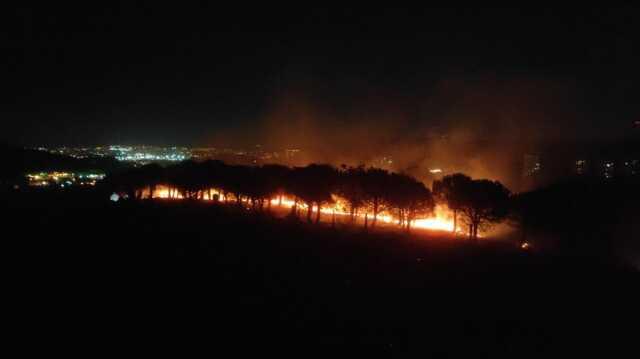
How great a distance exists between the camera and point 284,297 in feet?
56.1

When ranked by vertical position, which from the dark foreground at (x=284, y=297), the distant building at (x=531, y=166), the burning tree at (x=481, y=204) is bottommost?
the dark foreground at (x=284, y=297)

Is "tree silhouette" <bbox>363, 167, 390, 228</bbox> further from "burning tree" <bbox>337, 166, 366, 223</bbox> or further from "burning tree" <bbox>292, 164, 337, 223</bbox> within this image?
"burning tree" <bbox>292, 164, 337, 223</bbox>

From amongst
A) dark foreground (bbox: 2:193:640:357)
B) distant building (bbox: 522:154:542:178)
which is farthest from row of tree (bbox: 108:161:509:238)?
distant building (bbox: 522:154:542:178)

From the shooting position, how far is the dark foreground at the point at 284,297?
43.2 ft

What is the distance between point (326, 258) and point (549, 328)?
11960 mm

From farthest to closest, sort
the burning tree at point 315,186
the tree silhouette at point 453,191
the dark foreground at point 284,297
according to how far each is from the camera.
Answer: the burning tree at point 315,186, the tree silhouette at point 453,191, the dark foreground at point 284,297

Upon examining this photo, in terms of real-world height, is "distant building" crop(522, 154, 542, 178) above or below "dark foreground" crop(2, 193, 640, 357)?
above

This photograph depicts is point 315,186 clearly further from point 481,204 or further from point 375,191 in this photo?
point 481,204

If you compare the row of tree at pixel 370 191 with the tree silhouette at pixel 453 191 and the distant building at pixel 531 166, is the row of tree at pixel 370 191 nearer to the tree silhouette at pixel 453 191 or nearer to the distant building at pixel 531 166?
the tree silhouette at pixel 453 191

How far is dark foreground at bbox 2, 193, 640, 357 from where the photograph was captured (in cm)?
1316

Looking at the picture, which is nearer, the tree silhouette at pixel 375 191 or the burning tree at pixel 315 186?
the tree silhouette at pixel 375 191

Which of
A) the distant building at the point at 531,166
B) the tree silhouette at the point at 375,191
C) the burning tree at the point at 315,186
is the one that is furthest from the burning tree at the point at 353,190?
the distant building at the point at 531,166

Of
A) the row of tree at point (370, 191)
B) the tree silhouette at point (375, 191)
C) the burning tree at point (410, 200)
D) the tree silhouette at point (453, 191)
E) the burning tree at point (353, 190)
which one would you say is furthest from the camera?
the burning tree at point (353, 190)

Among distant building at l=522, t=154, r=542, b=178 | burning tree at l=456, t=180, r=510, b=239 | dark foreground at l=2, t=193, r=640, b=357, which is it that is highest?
distant building at l=522, t=154, r=542, b=178
